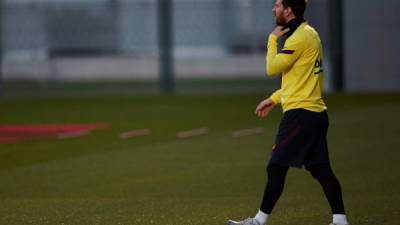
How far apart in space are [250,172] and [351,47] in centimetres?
1416

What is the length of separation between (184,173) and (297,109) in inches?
175

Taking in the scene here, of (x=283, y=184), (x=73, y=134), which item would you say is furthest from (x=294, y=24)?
(x=73, y=134)

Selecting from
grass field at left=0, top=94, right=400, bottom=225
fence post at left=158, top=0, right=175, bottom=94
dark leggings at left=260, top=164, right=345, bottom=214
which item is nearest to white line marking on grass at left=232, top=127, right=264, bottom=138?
grass field at left=0, top=94, right=400, bottom=225

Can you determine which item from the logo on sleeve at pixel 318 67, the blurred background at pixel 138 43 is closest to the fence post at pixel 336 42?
the blurred background at pixel 138 43

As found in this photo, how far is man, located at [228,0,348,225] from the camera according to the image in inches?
308

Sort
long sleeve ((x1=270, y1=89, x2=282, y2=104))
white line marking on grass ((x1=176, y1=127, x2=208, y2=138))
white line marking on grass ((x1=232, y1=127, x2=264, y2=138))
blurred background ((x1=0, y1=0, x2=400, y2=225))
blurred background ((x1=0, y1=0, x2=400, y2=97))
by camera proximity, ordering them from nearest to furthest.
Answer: long sleeve ((x1=270, y1=89, x2=282, y2=104)) → blurred background ((x1=0, y1=0, x2=400, y2=225)) → white line marking on grass ((x1=232, y1=127, x2=264, y2=138)) → white line marking on grass ((x1=176, y1=127, x2=208, y2=138)) → blurred background ((x1=0, y1=0, x2=400, y2=97))

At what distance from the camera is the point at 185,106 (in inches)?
917

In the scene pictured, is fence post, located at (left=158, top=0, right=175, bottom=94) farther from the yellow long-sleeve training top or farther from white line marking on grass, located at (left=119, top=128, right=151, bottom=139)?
the yellow long-sleeve training top

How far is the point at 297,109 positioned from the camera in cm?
785

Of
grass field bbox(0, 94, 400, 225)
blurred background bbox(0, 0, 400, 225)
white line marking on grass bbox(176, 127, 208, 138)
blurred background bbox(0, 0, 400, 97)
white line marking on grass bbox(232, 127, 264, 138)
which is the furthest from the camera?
blurred background bbox(0, 0, 400, 97)

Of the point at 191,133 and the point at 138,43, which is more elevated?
the point at 191,133

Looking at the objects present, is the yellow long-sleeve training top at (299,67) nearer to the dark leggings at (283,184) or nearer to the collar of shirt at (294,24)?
the collar of shirt at (294,24)

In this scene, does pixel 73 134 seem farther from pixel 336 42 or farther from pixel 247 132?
pixel 336 42

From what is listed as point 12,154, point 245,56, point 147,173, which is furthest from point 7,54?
point 147,173
